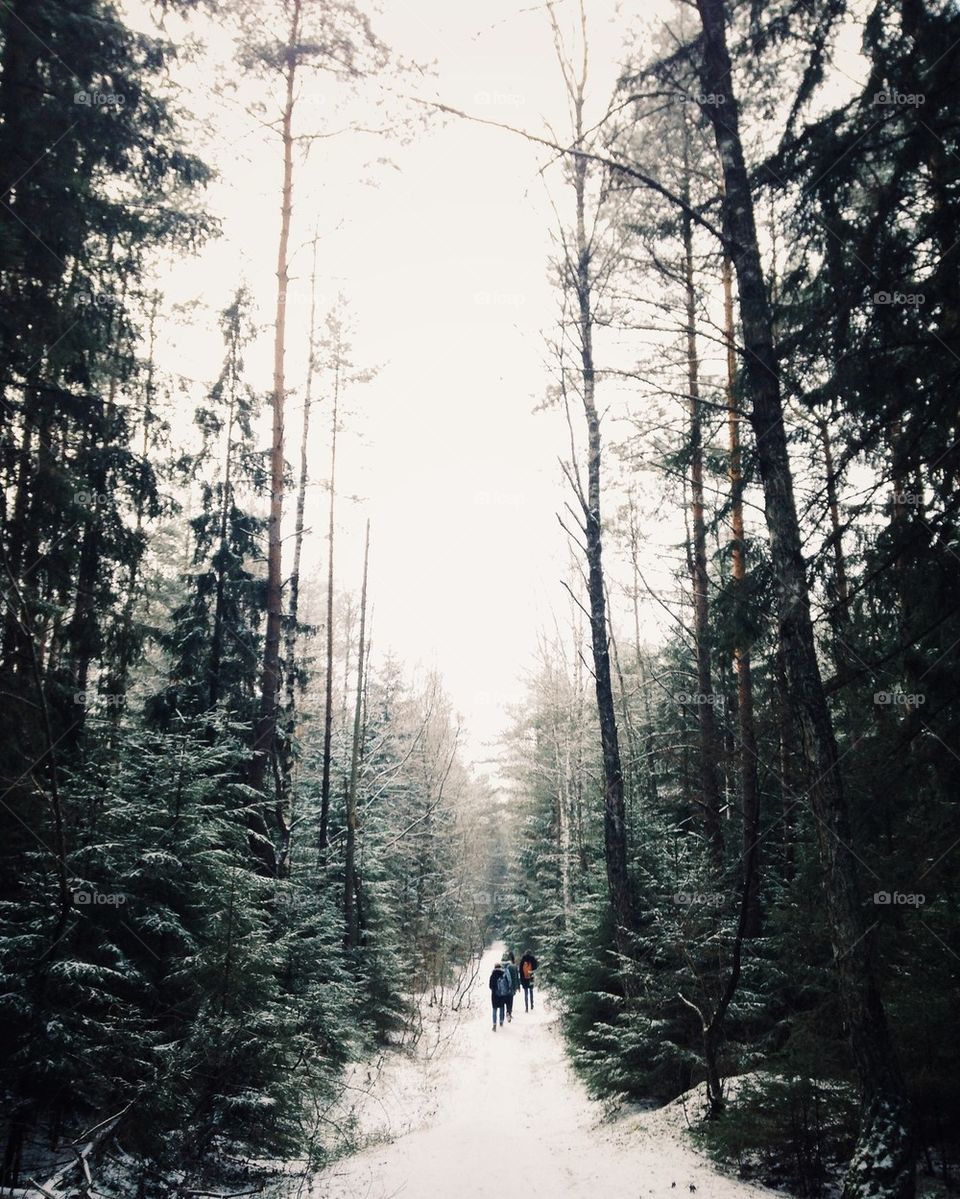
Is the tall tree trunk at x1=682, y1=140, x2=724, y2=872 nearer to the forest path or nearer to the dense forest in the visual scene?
the dense forest

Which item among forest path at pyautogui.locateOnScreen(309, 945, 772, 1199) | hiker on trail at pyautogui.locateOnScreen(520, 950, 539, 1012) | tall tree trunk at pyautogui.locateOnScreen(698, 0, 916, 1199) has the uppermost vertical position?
tall tree trunk at pyautogui.locateOnScreen(698, 0, 916, 1199)

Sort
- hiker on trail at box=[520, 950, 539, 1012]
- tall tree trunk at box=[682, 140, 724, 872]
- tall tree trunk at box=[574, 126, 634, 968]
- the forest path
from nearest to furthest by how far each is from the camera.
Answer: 1. the forest path
2. tall tree trunk at box=[574, 126, 634, 968]
3. tall tree trunk at box=[682, 140, 724, 872]
4. hiker on trail at box=[520, 950, 539, 1012]

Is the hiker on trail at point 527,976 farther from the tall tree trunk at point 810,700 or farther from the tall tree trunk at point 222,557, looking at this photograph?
the tall tree trunk at point 810,700

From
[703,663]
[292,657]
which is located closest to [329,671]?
[292,657]

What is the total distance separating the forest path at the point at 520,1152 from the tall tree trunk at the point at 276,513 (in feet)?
13.9

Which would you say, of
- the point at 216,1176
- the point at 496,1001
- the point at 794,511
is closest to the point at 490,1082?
the point at 496,1001

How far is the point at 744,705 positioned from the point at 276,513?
28.8 feet

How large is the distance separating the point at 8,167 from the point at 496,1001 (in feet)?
58.0

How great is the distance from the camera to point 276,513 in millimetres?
11297

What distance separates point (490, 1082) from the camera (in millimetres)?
10656

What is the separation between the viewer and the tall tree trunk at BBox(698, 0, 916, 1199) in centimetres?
420

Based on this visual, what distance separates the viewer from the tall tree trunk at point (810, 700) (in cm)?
420

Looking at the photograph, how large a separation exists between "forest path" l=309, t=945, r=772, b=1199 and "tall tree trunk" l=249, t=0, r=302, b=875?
4.24 meters

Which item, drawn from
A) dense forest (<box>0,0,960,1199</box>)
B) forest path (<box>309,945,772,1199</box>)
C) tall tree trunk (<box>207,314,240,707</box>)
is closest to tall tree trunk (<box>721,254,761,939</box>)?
dense forest (<box>0,0,960,1199</box>)
